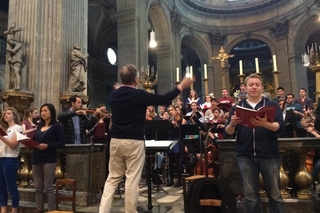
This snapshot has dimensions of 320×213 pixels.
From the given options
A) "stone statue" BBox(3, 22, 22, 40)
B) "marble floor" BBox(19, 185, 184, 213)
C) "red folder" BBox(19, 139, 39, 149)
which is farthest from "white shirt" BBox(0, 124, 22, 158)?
"stone statue" BBox(3, 22, 22, 40)

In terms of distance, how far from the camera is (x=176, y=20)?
1944 centimetres

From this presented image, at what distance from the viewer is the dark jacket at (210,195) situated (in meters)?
3.57

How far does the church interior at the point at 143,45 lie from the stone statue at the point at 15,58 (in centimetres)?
14

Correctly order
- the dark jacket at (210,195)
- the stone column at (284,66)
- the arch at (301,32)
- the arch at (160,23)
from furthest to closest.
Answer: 1. the stone column at (284,66)
2. the arch at (301,32)
3. the arch at (160,23)
4. the dark jacket at (210,195)

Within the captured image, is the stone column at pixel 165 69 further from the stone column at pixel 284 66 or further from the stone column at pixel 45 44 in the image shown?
the stone column at pixel 45 44

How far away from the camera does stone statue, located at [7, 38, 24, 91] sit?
8328 mm

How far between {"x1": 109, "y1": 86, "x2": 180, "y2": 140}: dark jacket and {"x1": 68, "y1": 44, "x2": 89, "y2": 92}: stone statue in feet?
19.7

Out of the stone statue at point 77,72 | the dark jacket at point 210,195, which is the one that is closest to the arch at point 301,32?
the stone statue at point 77,72

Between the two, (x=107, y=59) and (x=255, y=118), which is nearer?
(x=255, y=118)

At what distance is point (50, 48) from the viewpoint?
8.90 meters

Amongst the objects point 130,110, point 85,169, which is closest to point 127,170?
point 130,110

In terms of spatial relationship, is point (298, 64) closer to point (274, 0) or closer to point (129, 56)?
point (274, 0)

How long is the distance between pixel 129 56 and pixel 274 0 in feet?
43.7

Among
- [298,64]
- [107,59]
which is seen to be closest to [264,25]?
[298,64]
